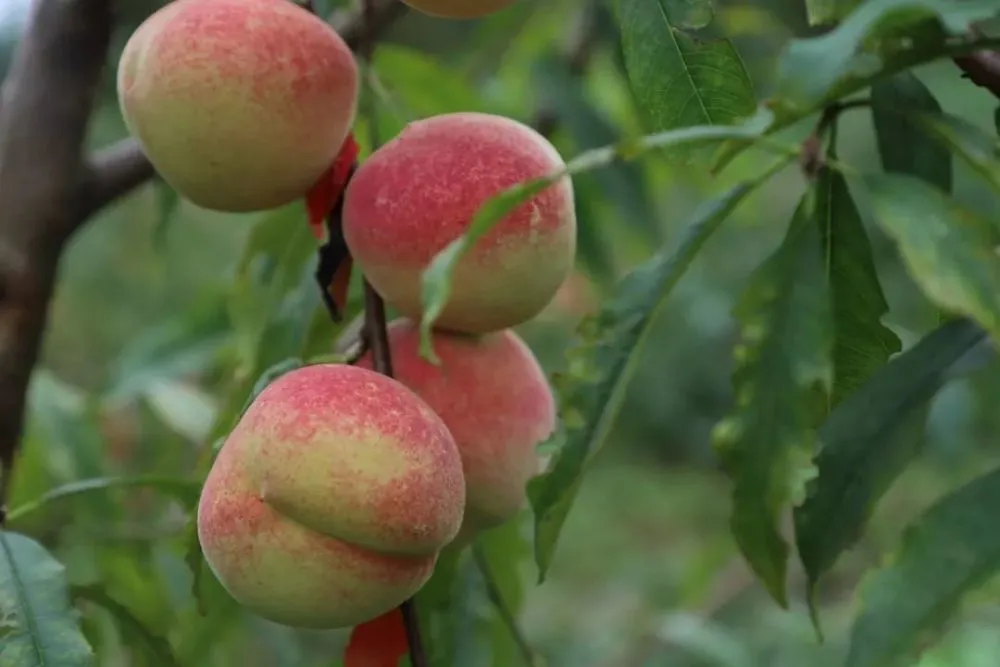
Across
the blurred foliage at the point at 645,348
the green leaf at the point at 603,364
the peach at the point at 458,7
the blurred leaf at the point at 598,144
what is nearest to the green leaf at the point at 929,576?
the blurred foliage at the point at 645,348

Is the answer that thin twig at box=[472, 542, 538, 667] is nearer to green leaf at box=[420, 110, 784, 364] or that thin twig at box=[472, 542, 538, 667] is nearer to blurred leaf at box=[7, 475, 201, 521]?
blurred leaf at box=[7, 475, 201, 521]

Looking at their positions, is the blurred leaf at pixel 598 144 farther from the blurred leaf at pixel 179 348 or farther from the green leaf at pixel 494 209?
the green leaf at pixel 494 209

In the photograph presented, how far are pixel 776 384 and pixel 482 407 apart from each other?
113mm

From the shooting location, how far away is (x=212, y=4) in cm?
45

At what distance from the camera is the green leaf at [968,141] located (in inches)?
14.5

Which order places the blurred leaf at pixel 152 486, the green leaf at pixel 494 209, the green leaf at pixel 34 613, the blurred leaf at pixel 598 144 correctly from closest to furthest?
the green leaf at pixel 494 209 < the green leaf at pixel 34 613 < the blurred leaf at pixel 152 486 < the blurred leaf at pixel 598 144

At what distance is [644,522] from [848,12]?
1560 mm

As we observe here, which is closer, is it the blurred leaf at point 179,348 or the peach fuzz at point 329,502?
the peach fuzz at point 329,502

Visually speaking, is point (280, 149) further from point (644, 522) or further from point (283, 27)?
point (644, 522)

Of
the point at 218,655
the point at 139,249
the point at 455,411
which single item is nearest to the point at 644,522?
the point at 139,249

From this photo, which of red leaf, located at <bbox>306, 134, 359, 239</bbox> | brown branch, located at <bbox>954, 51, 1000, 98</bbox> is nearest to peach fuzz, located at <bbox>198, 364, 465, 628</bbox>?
red leaf, located at <bbox>306, 134, 359, 239</bbox>

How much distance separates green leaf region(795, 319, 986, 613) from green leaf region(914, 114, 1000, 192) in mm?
81

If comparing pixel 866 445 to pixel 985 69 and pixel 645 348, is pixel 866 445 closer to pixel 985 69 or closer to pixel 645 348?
pixel 985 69

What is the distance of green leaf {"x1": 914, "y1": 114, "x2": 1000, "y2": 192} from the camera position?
0.37m
